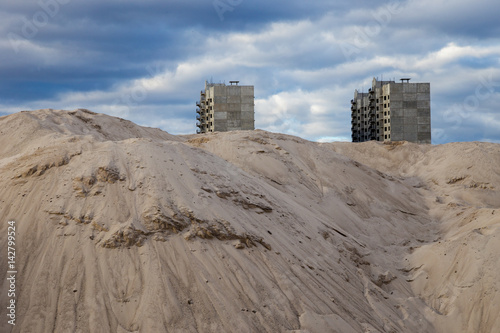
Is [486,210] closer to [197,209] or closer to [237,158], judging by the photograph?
[237,158]

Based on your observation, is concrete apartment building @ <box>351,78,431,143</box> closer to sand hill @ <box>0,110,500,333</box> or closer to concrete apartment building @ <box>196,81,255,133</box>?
concrete apartment building @ <box>196,81,255,133</box>

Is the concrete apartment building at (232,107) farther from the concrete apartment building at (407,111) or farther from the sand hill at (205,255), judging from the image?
the sand hill at (205,255)

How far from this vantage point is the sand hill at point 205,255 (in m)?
11.1

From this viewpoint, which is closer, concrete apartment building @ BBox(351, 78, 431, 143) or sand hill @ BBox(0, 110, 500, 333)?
sand hill @ BBox(0, 110, 500, 333)

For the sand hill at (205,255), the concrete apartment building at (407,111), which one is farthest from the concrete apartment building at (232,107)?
the sand hill at (205,255)

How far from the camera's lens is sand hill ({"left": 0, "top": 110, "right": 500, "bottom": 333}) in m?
11.1

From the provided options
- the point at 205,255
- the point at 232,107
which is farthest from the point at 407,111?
the point at 205,255

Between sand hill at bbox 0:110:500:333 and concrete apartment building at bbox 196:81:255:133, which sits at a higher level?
concrete apartment building at bbox 196:81:255:133

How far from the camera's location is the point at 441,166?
100ft

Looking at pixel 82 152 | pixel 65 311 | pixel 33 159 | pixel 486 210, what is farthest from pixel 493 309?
pixel 33 159

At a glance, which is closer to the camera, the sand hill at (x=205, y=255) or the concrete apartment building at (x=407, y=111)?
the sand hill at (x=205, y=255)

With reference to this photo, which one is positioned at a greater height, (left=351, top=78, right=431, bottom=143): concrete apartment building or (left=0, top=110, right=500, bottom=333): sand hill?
(left=351, top=78, right=431, bottom=143): concrete apartment building

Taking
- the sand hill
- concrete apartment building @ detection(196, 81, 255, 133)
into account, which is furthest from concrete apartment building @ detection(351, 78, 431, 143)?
the sand hill

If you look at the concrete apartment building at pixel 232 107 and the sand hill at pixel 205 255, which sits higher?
the concrete apartment building at pixel 232 107
